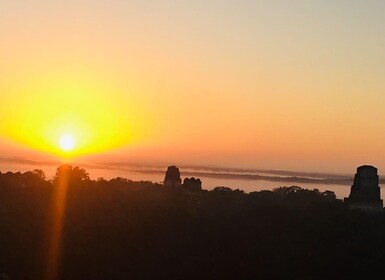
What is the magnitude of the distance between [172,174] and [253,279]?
3095 centimetres

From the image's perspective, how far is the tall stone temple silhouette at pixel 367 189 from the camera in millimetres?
49188

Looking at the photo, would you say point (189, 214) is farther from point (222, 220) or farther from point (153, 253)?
point (153, 253)

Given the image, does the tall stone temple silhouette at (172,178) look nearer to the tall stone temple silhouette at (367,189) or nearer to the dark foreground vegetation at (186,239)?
the dark foreground vegetation at (186,239)

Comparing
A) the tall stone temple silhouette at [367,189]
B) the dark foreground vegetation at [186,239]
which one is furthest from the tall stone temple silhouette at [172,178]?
the tall stone temple silhouette at [367,189]

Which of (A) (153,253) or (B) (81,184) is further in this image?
(B) (81,184)

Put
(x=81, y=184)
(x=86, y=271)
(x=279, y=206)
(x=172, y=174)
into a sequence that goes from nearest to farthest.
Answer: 1. (x=86, y=271)
2. (x=279, y=206)
3. (x=81, y=184)
4. (x=172, y=174)

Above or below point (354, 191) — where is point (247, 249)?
below

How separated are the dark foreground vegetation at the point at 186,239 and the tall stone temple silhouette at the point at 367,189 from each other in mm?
2121

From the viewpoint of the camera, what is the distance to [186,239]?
1570 inches

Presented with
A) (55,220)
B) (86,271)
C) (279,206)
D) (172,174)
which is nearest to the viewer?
(86,271)

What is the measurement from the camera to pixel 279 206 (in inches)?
1902

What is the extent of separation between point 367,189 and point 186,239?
52.3 feet

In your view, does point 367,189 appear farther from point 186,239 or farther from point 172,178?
point 172,178

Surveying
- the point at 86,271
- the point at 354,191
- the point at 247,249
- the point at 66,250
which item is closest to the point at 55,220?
the point at 66,250
